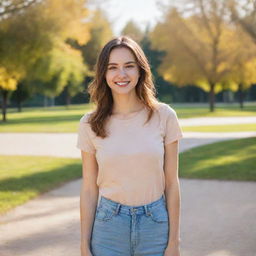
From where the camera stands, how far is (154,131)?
2.23m

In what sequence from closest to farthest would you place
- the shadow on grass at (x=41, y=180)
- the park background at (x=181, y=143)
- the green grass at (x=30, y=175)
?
the park background at (x=181, y=143)
the green grass at (x=30, y=175)
the shadow on grass at (x=41, y=180)

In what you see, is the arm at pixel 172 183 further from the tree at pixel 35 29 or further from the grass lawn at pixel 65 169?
the tree at pixel 35 29

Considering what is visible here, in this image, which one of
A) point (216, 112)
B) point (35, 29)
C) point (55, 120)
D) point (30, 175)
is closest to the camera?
point (30, 175)

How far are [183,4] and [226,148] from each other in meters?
24.3

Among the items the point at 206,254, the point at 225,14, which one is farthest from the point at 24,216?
the point at 225,14

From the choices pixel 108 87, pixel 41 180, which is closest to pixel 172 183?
pixel 108 87

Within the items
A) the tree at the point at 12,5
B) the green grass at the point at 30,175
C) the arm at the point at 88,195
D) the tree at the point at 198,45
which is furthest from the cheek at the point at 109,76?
the tree at the point at 198,45

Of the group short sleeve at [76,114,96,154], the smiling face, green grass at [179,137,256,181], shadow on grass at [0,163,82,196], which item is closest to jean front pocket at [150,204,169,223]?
short sleeve at [76,114,96,154]

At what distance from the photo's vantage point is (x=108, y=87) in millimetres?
2396

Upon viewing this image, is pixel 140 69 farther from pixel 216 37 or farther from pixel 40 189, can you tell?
pixel 216 37

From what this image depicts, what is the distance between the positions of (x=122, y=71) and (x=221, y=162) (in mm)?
8192

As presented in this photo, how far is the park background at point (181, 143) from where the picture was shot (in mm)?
5082

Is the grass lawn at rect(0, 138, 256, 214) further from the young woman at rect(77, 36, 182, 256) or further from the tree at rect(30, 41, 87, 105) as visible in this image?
the tree at rect(30, 41, 87, 105)

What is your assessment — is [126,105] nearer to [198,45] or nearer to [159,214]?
[159,214]
